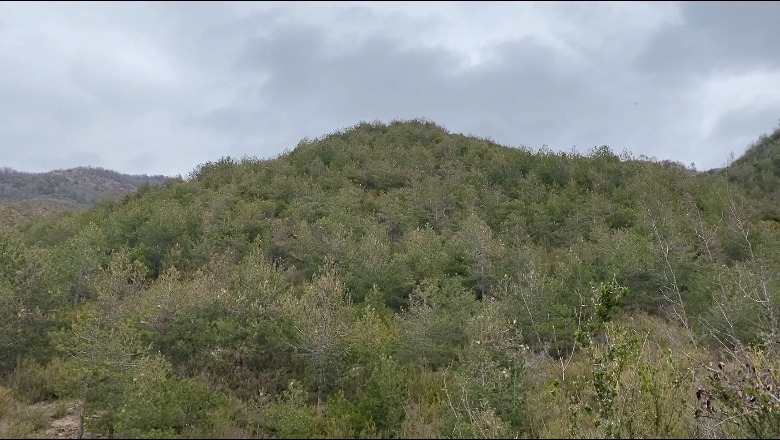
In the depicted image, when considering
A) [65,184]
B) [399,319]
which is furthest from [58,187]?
[399,319]

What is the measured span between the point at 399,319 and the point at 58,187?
6724 centimetres

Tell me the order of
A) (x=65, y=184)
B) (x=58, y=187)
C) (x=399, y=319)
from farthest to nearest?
(x=65, y=184), (x=58, y=187), (x=399, y=319)

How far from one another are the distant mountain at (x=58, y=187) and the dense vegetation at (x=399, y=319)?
20261mm

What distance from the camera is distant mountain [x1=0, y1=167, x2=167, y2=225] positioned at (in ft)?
158

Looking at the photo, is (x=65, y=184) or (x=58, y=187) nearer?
(x=58, y=187)

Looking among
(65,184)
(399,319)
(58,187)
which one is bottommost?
(399,319)

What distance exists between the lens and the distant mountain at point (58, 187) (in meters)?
48.2

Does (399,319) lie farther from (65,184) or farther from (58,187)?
(65,184)

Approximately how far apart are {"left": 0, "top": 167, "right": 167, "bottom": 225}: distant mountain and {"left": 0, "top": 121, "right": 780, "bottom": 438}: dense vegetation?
66.5 ft

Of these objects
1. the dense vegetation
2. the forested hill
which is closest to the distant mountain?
the forested hill

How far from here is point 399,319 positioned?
1499 centimetres

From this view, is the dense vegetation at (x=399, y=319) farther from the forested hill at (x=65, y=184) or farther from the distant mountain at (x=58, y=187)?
the forested hill at (x=65, y=184)

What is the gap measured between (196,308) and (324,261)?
7656mm

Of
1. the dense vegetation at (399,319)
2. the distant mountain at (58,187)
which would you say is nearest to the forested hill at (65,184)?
the distant mountain at (58,187)
